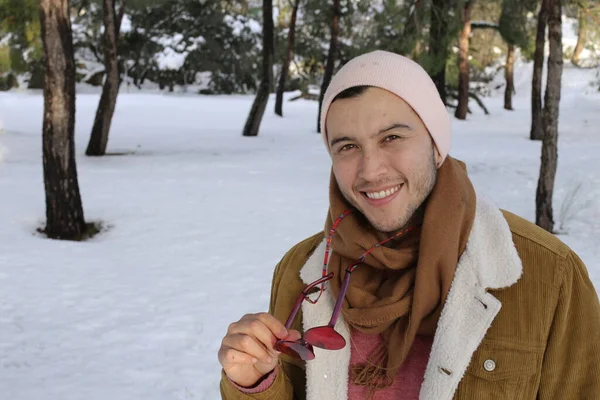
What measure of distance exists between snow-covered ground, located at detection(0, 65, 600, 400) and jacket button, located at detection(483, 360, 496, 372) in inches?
105

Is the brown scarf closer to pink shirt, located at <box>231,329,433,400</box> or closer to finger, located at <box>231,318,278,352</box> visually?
pink shirt, located at <box>231,329,433,400</box>

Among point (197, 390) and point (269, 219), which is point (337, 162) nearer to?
point (197, 390)

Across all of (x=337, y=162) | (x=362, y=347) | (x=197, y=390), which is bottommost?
(x=197, y=390)

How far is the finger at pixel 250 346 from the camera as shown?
1.23 meters

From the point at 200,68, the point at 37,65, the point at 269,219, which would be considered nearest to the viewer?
the point at 269,219

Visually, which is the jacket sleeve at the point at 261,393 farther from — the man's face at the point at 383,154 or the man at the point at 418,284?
the man's face at the point at 383,154

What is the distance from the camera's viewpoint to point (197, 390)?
12.5 ft

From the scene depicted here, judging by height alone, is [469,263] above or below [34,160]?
above

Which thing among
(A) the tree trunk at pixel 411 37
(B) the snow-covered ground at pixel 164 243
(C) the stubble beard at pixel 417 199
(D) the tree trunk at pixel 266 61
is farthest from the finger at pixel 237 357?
(D) the tree trunk at pixel 266 61

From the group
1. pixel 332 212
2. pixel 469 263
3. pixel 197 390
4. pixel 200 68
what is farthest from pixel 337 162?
pixel 200 68

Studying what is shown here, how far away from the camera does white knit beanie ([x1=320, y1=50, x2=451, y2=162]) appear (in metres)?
1.42

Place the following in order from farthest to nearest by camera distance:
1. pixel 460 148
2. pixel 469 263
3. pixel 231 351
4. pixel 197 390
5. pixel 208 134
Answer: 1. pixel 208 134
2. pixel 460 148
3. pixel 197 390
4. pixel 469 263
5. pixel 231 351

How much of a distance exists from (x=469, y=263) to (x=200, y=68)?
92.0 ft

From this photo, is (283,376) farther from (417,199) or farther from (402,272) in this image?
(417,199)
